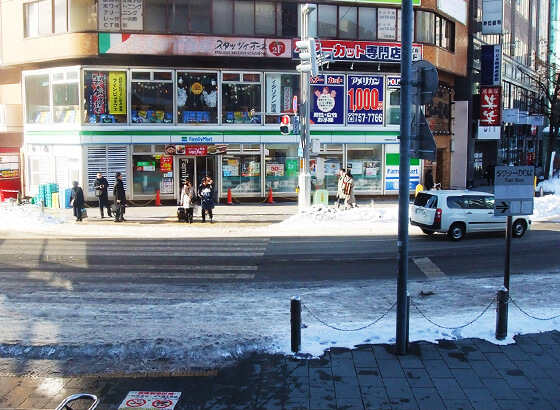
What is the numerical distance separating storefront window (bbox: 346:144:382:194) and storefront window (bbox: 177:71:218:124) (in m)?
7.30

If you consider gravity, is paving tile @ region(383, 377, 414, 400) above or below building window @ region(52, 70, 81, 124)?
below

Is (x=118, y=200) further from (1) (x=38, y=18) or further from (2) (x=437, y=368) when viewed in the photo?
(2) (x=437, y=368)

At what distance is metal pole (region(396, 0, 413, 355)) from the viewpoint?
8539 millimetres

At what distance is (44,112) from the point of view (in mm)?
30562

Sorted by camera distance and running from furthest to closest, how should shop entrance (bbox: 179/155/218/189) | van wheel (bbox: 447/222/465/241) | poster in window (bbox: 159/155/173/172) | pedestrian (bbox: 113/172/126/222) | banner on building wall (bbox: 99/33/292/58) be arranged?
shop entrance (bbox: 179/155/218/189) → poster in window (bbox: 159/155/173/172) → banner on building wall (bbox: 99/33/292/58) → pedestrian (bbox: 113/172/126/222) → van wheel (bbox: 447/222/465/241)

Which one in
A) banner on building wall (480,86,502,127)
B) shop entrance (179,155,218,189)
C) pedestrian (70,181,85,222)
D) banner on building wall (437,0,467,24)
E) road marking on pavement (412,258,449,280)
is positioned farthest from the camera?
banner on building wall (480,86,502,127)

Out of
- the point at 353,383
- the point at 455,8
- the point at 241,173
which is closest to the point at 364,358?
the point at 353,383

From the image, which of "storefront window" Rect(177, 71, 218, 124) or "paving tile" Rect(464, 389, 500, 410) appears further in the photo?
"storefront window" Rect(177, 71, 218, 124)

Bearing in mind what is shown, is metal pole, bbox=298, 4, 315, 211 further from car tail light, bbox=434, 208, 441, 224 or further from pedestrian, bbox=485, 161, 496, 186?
pedestrian, bbox=485, 161, 496, 186

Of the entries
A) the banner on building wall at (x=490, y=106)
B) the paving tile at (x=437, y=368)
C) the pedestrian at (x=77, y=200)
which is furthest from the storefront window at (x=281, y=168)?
the paving tile at (x=437, y=368)

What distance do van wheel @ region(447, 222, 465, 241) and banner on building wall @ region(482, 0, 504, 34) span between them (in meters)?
25.5

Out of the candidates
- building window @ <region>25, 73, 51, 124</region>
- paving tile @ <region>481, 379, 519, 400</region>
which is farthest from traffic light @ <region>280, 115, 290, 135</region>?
paving tile @ <region>481, 379, 519, 400</region>

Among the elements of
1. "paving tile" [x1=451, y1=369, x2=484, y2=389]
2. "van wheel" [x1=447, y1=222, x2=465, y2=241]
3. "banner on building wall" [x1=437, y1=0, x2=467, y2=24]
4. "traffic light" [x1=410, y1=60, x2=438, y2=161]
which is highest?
"banner on building wall" [x1=437, y1=0, x2=467, y2=24]

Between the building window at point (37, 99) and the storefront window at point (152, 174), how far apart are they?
4.95 metres
